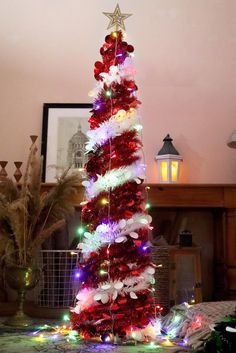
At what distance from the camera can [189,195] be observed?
2.95 metres

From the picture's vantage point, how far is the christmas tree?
76.4 inches

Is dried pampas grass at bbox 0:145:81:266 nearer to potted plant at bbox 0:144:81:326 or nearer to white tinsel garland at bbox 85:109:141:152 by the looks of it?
potted plant at bbox 0:144:81:326

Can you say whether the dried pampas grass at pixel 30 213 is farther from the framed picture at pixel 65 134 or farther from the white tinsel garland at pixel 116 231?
the framed picture at pixel 65 134

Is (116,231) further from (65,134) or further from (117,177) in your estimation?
(65,134)

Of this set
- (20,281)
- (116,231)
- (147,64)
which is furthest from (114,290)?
(147,64)

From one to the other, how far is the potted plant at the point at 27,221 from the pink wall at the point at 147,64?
0.86 meters

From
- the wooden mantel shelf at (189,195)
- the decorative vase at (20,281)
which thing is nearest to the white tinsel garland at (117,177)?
the decorative vase at (20,281)

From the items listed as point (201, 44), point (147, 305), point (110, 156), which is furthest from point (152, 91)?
point (147, 305)

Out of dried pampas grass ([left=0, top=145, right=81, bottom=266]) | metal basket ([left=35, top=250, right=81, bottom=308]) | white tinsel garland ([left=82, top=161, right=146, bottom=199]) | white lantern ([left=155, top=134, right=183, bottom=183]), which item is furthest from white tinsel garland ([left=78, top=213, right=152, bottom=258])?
white lantern ([left=155, top=134, right=183, bottom=183])

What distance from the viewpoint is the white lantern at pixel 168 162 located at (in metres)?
3.16

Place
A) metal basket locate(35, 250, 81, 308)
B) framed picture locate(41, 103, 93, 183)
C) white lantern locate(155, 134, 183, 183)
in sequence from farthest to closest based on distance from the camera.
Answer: framed picture locate(41, 103, 93, 183) → white lantern locate(155, 134, 183, 183) → metal basket locate(35, 250, 81, 308)

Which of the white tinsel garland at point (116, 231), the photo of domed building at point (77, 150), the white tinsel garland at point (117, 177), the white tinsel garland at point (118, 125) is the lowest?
the white tinsel garland at point (116, 231)

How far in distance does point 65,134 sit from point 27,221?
101cm

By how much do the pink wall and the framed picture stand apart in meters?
0.08
